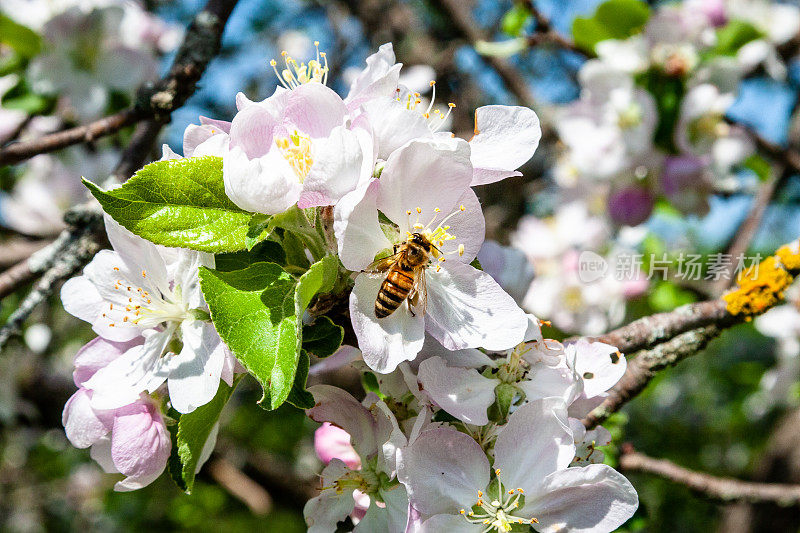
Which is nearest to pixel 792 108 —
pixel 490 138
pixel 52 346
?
pixel 490 138

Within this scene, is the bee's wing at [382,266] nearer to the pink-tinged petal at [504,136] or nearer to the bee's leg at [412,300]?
the bee's leg at [412,300]

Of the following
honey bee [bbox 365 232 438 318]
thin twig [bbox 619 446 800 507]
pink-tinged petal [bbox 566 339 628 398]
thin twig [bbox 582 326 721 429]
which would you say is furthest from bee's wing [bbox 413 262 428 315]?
thin twig [bbox 619 446 800 507]

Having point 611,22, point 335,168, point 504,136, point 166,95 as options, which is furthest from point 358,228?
point 611,22

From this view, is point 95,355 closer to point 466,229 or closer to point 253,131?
point 253,131

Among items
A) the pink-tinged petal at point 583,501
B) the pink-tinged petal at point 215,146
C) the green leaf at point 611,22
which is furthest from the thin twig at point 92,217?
the green leaf at point 611,22

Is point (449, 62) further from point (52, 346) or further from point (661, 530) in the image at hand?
point (661, 530)

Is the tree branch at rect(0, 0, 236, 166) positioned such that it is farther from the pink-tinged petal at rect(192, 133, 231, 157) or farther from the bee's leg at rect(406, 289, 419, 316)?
the bee's leg at rect(406, 289, 419, 316)
